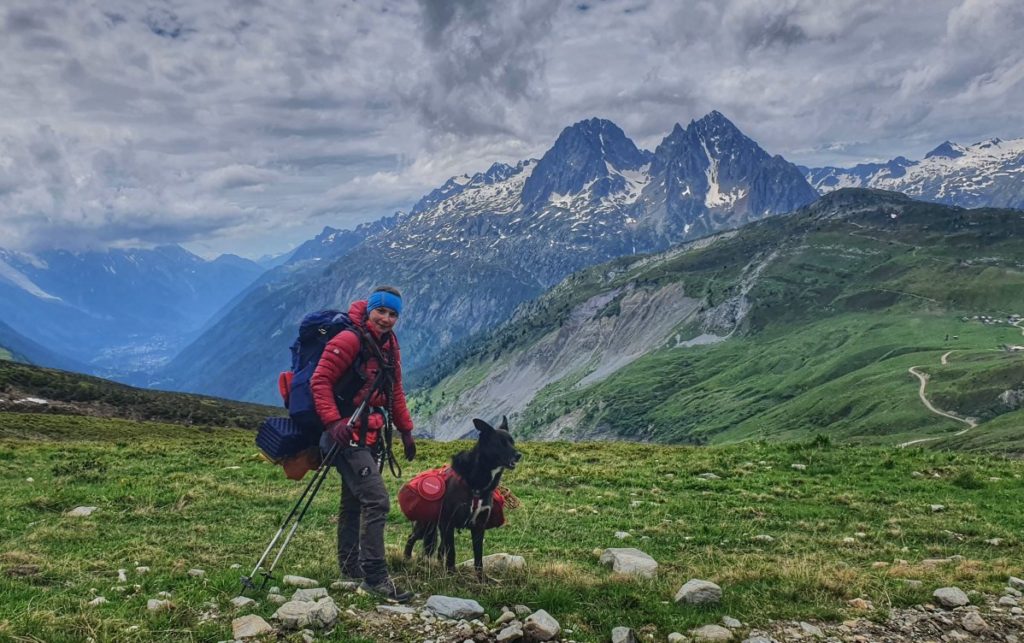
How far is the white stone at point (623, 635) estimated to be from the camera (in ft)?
25.1

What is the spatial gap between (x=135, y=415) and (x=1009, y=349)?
199 meters

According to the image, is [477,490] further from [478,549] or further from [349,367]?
[349,367]

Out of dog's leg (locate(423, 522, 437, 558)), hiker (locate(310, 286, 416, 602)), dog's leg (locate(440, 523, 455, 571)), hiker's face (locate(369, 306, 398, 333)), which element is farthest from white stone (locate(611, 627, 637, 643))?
hiker's face (locate(369, 306, 398, 333))

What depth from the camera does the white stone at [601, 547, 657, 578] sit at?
1053 cm

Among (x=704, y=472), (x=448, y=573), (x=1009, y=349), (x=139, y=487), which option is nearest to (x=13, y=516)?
(x=139, y=487)

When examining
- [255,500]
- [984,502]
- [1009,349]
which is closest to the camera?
[984,502]

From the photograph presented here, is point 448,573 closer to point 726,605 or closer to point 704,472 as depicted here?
point 726,605

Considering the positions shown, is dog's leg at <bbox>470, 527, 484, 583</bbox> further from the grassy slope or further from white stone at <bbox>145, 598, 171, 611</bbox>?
white stone at <bbox>145, 598, 171, 611</bbox>

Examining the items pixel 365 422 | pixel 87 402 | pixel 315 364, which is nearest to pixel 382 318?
pixel 315 364

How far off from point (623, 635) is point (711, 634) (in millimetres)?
1108

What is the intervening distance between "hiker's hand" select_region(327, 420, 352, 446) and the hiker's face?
167cm

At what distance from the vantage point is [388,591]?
916 cm

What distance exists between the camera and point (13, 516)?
14.3m

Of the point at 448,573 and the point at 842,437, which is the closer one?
the point at 448,573
